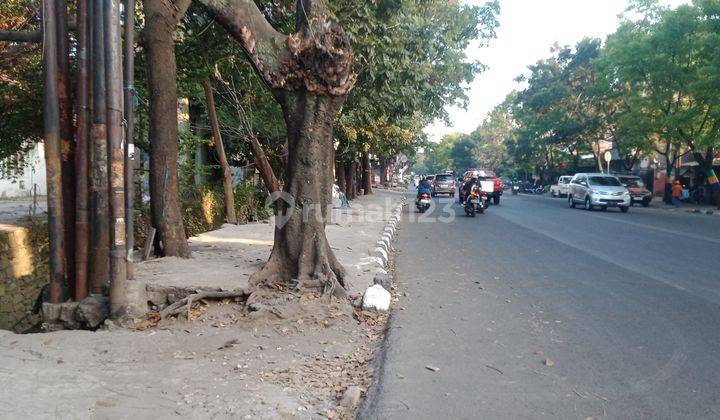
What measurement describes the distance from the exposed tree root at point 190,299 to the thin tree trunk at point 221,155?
267 inches

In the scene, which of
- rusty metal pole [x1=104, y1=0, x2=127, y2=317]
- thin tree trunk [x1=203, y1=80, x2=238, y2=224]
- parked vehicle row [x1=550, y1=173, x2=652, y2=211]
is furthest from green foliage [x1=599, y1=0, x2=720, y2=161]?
rusty metal pole [x1=104, y1=0, x2=127, y2=317]

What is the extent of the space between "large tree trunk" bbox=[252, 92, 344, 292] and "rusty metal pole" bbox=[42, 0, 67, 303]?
6.90ft

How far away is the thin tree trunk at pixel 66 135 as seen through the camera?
19.1ft

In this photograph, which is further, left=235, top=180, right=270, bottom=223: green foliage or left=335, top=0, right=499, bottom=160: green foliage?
left=235, top=180, right=270, bottom=223: green foliage

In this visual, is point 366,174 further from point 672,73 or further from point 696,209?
point 696,209

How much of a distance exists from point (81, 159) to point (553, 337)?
525 cm

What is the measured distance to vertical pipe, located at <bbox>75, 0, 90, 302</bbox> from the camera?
5.71 meters

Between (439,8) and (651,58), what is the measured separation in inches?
530

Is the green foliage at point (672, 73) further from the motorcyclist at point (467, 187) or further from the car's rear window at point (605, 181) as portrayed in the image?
the motorcyclist at point (467, 187)

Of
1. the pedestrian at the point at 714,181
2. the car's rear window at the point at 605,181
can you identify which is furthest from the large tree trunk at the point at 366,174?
the pedestrian at the point at 714,181

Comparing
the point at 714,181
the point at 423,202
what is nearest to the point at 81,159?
the point at 423,202

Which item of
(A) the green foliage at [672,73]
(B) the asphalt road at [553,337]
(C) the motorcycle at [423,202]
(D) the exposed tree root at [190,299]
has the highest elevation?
(A) the green foliage at [672,73]

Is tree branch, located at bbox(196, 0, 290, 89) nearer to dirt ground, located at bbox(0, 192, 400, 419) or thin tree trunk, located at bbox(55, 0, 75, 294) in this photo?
thin tree trunk, located at bbox(55, 0, 75, 294)

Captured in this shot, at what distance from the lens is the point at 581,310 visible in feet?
20.7
